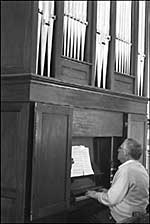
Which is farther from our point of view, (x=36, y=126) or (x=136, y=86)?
(x=136, y=86)

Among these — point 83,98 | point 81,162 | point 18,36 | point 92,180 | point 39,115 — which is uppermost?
point 18,36

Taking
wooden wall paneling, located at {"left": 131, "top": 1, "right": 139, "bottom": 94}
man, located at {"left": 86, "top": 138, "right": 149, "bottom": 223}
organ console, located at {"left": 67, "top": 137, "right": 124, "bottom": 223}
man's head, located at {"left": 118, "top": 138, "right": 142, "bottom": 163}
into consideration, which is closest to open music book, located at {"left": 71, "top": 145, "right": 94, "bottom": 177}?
organ console, located at {"left": 67, "top": 137, "right": 124, "bottom": 223}

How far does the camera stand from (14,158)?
3973 mm

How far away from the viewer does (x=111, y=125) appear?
552 centimetres

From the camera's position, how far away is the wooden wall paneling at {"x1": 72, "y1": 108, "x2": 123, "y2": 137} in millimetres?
4785

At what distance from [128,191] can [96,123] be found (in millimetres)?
988

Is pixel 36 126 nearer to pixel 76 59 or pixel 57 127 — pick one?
pixel 57 127

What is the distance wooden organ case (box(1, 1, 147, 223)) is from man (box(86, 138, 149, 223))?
42 centimetres

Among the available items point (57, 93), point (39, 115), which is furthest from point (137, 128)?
point (39, 115)

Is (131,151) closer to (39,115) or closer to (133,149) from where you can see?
(133,149)

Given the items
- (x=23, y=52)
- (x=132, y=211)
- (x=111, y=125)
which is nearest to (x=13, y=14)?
(x=23, y=52)

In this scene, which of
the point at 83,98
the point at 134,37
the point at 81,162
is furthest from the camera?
the point at 134,37

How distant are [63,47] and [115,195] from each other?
168 centimetres

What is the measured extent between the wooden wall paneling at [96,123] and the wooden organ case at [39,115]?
0.01 m
